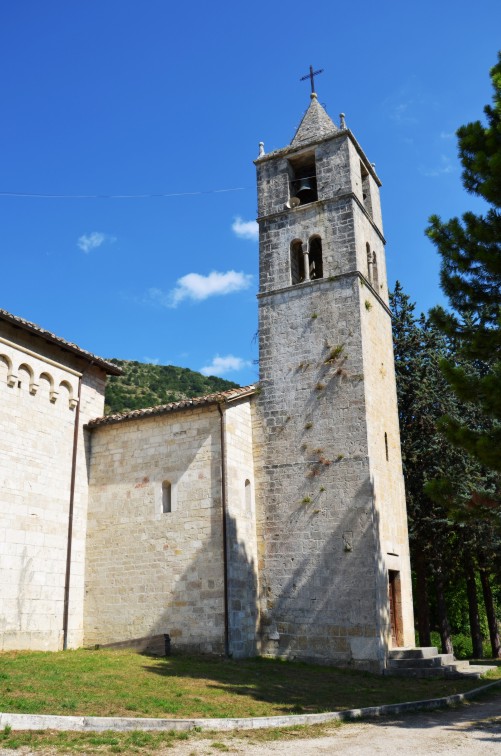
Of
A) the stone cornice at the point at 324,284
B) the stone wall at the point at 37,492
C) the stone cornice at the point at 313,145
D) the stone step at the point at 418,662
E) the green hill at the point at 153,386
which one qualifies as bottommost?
the stone step at the point at 418,662

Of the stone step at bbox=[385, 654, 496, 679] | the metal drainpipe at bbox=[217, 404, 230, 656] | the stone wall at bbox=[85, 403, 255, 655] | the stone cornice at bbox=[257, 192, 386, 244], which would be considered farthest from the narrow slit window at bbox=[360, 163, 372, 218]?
the stone step at bbox=[385, 654, 496, 679]

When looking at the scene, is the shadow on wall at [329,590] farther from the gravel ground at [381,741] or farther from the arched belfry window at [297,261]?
the arched belfry window at [297,261]

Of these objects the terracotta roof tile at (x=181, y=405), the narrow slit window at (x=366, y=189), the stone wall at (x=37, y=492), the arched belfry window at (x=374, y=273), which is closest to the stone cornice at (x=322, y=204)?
the narrow slit window at (x=366, y=189)

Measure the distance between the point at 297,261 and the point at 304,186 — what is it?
8.22 feet

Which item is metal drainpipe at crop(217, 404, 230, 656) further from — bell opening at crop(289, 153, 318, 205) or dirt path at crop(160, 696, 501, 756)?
bell opening at crop(289, 153, 318, 205)

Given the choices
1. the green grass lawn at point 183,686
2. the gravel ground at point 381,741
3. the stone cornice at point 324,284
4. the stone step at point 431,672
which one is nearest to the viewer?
the gravel ground at point 381,741

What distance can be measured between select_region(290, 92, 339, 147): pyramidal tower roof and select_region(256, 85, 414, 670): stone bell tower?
0.24 ft

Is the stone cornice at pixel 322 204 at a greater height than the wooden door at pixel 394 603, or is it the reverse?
the stone cornice at pixel 322 204

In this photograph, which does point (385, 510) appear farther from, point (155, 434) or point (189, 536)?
point (155, 434)

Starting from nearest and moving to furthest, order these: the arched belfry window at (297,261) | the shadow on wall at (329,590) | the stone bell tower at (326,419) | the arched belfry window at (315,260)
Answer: the shadow on wall at (329,590) < the stone bell tower at (326,419) < the arched belfry window at (297,261) < the arched belfry window at (315,260)

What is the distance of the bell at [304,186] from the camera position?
72.0 ft

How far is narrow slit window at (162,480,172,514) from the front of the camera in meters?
18.5

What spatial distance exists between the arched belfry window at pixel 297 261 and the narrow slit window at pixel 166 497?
7.25 meters

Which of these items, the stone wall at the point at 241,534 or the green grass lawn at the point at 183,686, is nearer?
the green grass lawn at the point at 183,686
